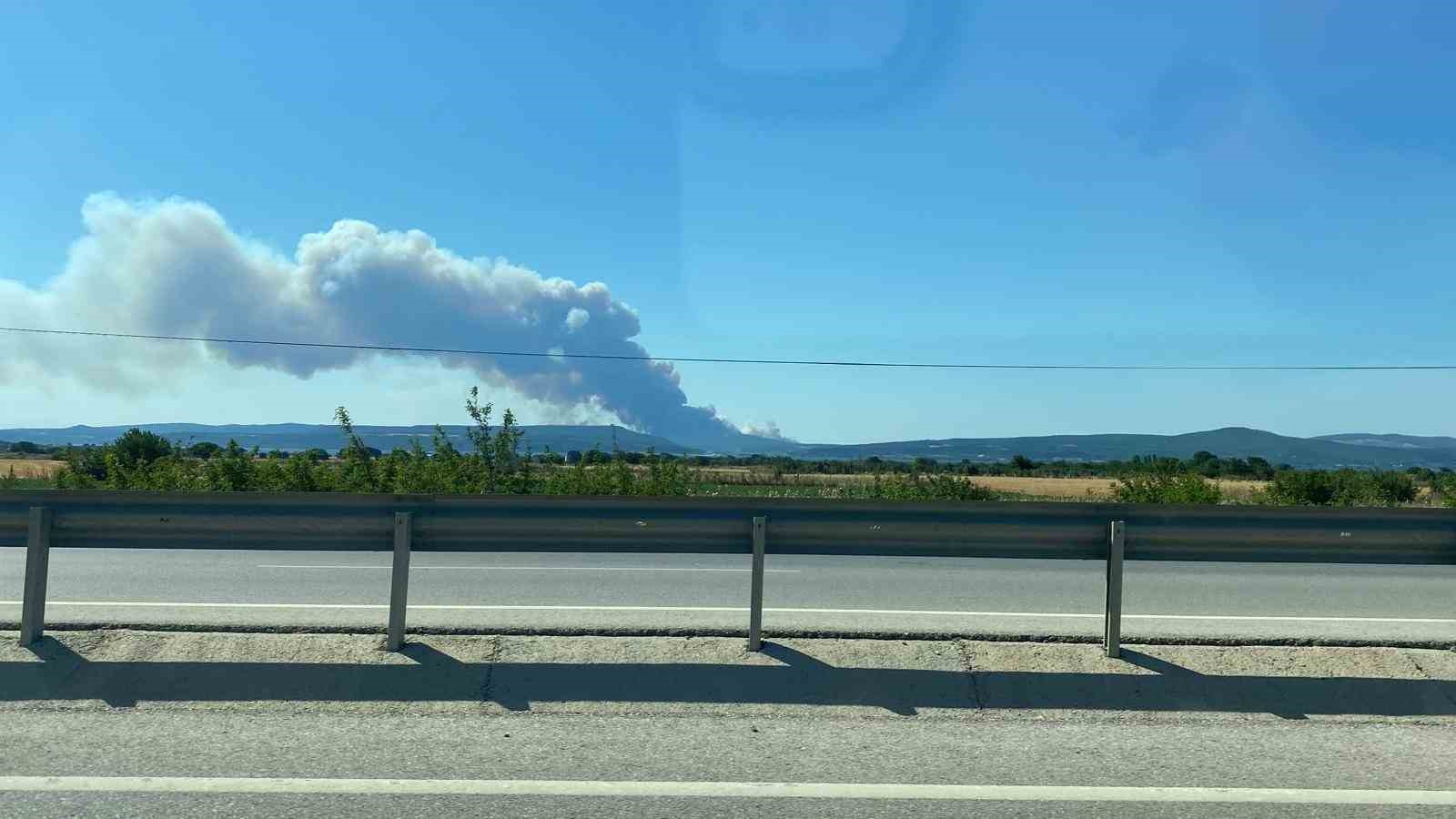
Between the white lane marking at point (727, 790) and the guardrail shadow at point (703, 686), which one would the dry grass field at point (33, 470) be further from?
the white lane marking at point (727, 790)

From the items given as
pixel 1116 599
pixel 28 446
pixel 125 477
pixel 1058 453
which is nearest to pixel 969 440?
pixel 1058 453

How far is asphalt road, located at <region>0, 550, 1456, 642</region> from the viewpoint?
8453mm

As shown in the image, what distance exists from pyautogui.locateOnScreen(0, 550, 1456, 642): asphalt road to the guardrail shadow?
1.41 meters

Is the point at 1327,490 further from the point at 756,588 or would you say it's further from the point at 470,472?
the point at 756,588

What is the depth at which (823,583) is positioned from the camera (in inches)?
448

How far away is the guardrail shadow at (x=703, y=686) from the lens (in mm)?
5777

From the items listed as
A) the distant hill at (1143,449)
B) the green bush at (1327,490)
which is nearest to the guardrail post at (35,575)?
the green bush at (1327,490)

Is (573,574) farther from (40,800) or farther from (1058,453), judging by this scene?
(1058,453)

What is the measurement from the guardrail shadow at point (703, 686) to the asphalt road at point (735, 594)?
4.64 feet

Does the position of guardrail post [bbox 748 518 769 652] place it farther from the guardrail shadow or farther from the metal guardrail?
the guardrail shadow

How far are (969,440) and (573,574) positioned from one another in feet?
476

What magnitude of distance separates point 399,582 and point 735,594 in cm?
446

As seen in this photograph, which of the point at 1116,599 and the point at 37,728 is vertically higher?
the point at 1116,599

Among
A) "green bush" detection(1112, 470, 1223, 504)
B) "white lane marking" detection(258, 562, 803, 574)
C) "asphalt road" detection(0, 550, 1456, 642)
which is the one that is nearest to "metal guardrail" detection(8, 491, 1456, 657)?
"asphalt road" detection(0, 550, 1456, 642)
